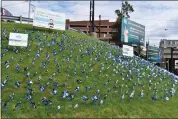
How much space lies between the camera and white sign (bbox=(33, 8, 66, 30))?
87.1ft

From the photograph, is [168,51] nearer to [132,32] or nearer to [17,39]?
[132,32]

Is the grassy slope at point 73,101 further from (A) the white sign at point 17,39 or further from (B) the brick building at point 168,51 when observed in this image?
(B) the brick building at point 168,51

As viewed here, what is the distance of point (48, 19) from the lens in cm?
2764

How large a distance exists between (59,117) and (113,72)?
7.16m

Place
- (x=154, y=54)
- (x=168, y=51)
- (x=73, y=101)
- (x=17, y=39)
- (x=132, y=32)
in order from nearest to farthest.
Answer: (x=73, y=101) → (x=17, y=39) → (x=132, y=32) → (x=154, y=54) → (x=168, y=51)

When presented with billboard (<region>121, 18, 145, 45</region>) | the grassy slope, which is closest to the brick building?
billboard (<region>121, 18, 145, 45</region>)

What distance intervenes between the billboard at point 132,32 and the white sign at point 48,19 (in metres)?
20.5

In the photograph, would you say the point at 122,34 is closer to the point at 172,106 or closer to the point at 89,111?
the point at 172,106

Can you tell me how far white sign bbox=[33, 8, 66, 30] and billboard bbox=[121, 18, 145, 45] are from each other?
67.2 ft

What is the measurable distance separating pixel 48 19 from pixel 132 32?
26220 mm

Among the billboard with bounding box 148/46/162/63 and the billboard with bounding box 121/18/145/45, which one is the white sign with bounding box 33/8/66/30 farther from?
the billboard with bounding box 148/46/162/63

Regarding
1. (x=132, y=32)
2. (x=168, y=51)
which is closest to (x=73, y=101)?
(x=132, y=32)

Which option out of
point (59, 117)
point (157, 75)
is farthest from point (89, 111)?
point (157, 75)

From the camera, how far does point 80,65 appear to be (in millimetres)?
18219
